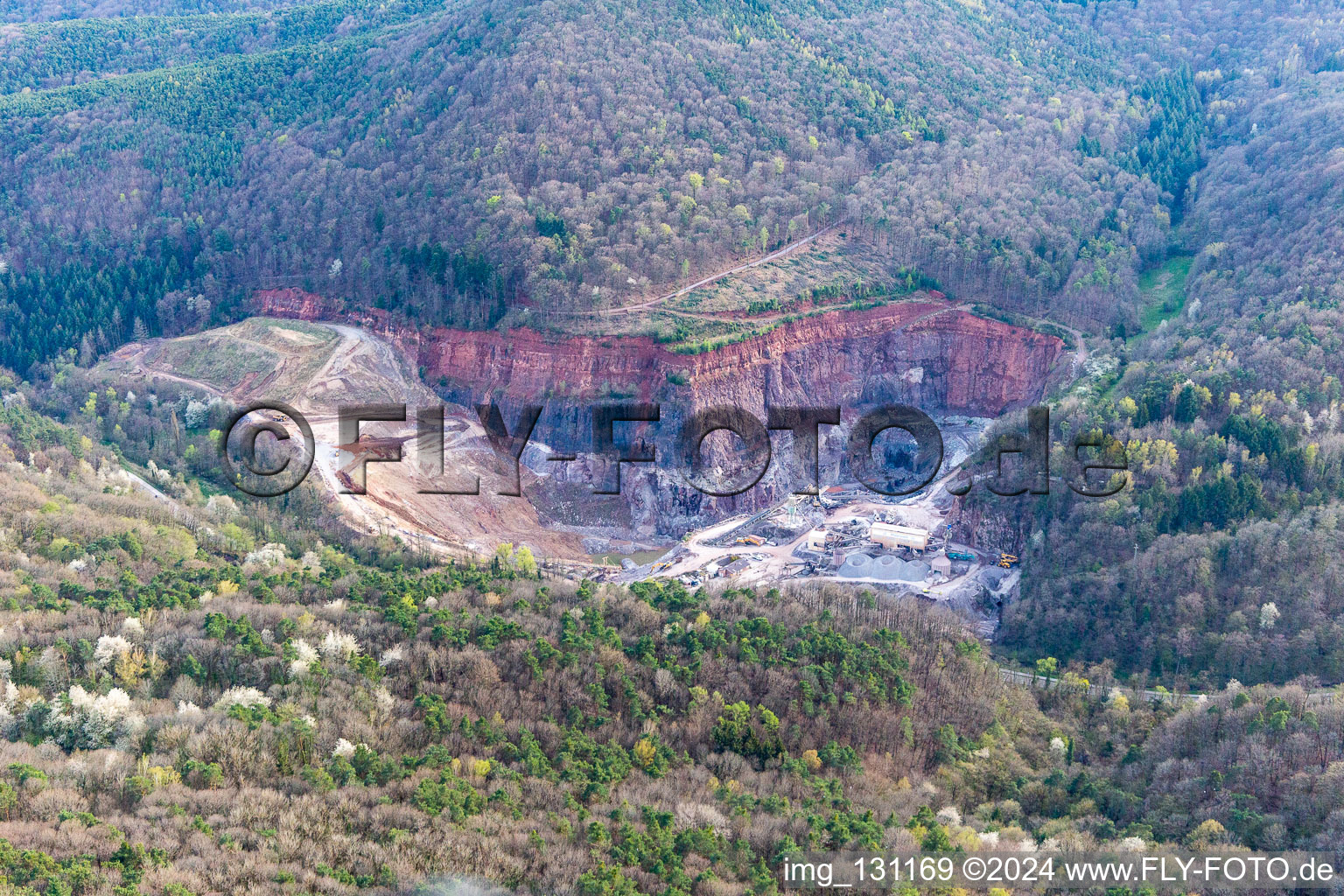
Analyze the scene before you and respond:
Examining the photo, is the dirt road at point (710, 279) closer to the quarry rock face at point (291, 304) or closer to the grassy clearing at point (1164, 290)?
the quarry rock face at point (291, 304)

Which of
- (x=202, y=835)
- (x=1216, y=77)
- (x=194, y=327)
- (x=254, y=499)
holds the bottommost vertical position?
(x=202, y=835)

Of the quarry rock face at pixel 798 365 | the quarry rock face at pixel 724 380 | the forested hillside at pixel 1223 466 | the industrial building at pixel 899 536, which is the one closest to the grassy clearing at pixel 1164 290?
the forested hillside at pixel 1223 466

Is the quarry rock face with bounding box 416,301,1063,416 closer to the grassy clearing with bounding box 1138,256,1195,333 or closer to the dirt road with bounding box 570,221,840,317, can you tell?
the dirt road with bounding box 570,221,840,317

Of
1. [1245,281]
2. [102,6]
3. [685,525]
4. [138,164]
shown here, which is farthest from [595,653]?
[102,6]

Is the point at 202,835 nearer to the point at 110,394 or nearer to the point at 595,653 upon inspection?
the point at 595,653

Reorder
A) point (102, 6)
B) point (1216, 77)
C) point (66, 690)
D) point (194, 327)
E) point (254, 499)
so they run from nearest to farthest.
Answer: point (66, 690), point (254, 499), point (194, 327), point (1216, 77), point (102, 6)

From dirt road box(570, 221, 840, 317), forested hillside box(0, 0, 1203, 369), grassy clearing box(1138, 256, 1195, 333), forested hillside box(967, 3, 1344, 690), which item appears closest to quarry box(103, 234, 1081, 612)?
dirt road box(570, 221, 840, 317)

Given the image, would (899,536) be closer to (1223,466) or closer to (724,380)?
(724,380)
